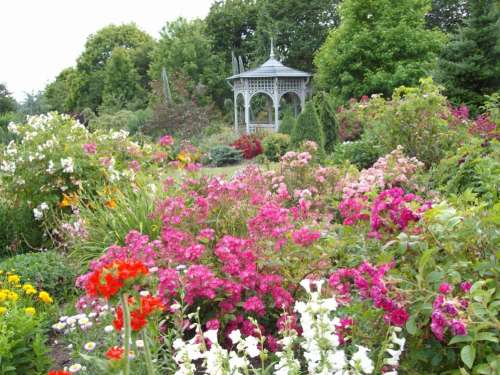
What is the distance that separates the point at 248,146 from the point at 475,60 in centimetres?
668

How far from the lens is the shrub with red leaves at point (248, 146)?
16.0 m

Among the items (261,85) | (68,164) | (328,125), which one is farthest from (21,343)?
(261,85)

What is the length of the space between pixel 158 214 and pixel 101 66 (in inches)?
1583

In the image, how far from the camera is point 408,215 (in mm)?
2436

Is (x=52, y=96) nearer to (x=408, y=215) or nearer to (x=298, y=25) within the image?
(x=298, y=25)

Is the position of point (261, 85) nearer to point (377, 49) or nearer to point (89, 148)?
point (377, 49)

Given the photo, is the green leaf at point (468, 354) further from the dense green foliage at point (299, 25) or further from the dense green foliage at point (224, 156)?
the dense green foliage at point (299, 25)

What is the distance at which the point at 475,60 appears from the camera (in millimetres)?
14594

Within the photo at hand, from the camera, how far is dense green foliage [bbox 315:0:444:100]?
1923cm

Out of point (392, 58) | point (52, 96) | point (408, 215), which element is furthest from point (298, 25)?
point (408, 215)

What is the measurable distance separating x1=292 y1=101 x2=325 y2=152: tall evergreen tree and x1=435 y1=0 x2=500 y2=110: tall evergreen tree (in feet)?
15.6

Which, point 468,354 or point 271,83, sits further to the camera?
point 271,83

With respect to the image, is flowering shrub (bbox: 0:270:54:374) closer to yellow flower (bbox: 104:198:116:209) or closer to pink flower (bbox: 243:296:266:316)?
pink flower (bbox: 243:296:266:316)

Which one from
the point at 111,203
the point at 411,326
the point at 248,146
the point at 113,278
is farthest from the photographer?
the point at 248,146
